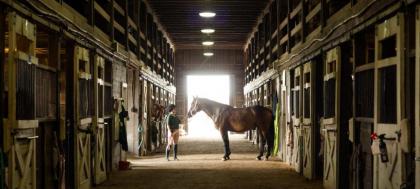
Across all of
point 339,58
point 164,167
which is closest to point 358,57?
point 339,58

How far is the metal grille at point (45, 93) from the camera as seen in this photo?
666cm

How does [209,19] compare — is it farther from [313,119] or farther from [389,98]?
[389,98]

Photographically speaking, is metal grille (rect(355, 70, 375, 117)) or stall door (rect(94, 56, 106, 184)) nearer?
metal grille (rect(355, 70, 375, 117))

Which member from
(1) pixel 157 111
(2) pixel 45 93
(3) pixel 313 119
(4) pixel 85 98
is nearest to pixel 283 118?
(3) pixel 313 119

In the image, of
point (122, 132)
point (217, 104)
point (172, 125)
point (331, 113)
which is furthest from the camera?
point (217, 104)

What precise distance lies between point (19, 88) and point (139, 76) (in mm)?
10018

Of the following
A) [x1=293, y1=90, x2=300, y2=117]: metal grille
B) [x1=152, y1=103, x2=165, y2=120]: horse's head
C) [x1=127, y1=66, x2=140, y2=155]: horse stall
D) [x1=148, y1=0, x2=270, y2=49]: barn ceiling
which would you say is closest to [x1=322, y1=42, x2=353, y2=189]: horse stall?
[x1=293, y1=90, x2=300, y2=117]: metal grille

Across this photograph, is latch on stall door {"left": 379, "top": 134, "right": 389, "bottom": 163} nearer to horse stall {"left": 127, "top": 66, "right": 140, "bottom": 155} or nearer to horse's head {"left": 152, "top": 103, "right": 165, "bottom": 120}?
horse stall {"left": 127, "top": 66, "right": 140, "bottom": 155}

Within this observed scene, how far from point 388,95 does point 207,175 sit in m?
5.92

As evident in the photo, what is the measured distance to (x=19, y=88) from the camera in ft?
18.6

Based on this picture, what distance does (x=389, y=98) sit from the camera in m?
5.93

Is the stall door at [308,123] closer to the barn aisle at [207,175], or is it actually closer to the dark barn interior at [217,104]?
the dark barn interior at [217,104]

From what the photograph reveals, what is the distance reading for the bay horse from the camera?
15172mm

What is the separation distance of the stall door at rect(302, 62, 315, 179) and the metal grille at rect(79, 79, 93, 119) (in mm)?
3937
